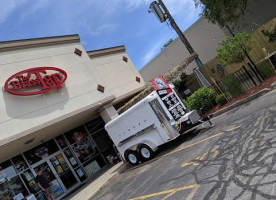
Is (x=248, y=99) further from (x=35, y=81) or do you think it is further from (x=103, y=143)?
(x=103, y=143)

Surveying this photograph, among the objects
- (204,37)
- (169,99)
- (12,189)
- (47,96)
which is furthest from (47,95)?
(204,37)

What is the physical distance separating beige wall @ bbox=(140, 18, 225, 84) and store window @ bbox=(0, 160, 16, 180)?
65.0 feet

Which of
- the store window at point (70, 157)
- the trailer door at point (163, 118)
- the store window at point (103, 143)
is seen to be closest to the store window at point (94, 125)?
the store window at point (103, 143)

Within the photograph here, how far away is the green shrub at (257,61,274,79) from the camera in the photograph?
1197 cm

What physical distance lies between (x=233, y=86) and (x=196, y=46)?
14.4 m

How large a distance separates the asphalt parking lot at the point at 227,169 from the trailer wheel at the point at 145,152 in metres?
2.49

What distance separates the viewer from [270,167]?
4.30 m

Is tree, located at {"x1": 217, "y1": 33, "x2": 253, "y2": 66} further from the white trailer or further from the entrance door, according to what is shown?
the entrance door

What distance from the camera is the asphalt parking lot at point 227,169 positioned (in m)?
4.19

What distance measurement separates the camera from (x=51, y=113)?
487 inches

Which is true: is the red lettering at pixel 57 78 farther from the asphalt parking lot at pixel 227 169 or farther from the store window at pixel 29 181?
the asphalt parking lot at pixel 227 169

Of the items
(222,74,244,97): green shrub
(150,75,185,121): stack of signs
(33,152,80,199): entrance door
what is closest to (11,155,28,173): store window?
(33,152,80,199): entrance door

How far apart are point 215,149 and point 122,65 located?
577 inches

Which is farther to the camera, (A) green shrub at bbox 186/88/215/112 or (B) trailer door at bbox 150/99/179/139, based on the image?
(A) green shrub at bbox 186/88/215/112
